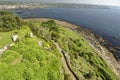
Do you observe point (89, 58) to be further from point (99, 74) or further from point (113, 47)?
point (113, 47)

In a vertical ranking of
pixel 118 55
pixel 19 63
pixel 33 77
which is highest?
pixel 19 63

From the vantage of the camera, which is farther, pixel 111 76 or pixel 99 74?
pixel 111 76

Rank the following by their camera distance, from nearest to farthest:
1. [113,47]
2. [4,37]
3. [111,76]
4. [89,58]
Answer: [4,37] → [111,76] → [89,58] → [113,47]

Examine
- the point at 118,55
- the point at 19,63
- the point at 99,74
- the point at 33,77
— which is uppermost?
the point at 19,63

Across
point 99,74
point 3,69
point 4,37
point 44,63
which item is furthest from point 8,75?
point 99,74

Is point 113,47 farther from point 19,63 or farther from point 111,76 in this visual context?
point 19,63

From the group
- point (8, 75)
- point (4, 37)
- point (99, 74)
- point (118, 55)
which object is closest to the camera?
point (8, 75)

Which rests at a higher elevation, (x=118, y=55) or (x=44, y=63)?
(x=44, y=63)

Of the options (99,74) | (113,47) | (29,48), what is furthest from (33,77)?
(113,47)

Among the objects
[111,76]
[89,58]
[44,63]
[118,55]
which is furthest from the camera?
[118,55]
